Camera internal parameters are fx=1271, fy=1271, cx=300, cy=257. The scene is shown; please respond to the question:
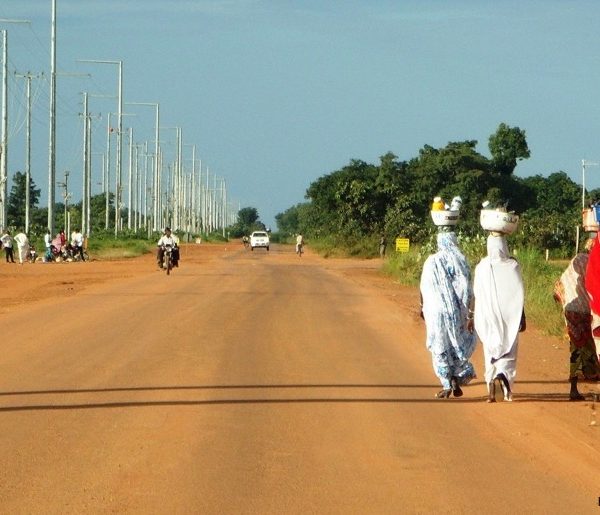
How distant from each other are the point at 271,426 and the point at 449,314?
295 centimetres

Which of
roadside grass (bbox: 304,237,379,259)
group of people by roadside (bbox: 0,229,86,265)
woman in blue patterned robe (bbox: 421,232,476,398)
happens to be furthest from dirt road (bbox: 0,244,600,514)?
roadside grass (bbox: 304,237,379,259)

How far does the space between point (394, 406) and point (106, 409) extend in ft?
8.60

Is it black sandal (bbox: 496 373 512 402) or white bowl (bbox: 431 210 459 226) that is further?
white bowl (bbox: 431 210 459 226)

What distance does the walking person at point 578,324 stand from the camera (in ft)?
40.8

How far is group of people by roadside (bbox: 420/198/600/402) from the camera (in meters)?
12.1

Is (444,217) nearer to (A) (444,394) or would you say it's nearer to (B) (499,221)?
(B) (499,221)

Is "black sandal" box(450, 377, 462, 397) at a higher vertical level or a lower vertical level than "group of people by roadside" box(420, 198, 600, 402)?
lower

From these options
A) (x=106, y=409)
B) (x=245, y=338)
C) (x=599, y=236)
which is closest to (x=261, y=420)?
(x=106, y=409)

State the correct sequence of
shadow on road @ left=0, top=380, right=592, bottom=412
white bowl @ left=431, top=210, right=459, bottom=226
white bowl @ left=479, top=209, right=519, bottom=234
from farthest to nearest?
white bowl @ left=431, top=210, right=459, bottom=226 → white bowl @ left=479, top=209, right=519, bottom=234 → shadow on road @ left=0, top=380, right=592, bottom=412

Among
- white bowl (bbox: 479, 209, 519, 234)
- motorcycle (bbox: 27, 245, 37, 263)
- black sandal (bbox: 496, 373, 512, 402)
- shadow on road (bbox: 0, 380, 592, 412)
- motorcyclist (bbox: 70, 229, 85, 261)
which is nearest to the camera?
shadow on road (bbox: 0, 380, 592, 412)

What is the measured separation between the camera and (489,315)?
40.1 feet

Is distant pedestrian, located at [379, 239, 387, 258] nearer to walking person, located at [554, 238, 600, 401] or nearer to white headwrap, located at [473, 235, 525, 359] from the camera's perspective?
walking person, located at [554, 238, 600, 401]

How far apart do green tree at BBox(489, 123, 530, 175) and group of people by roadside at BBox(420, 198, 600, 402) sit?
225 feet

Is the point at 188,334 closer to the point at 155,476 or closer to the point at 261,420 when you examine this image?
the point at 261,420
